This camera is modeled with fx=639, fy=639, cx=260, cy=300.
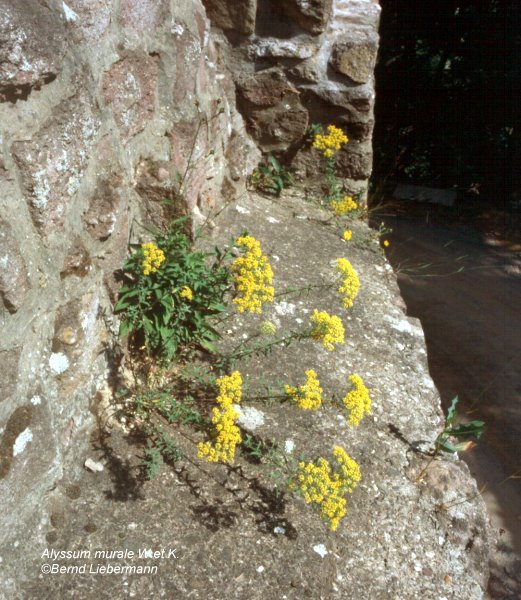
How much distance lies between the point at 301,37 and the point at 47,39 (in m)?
2.25

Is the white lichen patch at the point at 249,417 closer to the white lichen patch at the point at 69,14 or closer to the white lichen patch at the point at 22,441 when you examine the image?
the white lichen patch at the point at 22,441

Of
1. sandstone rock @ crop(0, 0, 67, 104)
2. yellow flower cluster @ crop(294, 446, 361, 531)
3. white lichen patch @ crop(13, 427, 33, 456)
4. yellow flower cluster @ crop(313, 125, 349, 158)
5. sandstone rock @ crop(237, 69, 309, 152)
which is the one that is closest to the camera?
sandstone rock @ crop(0, 0, 67, 104)

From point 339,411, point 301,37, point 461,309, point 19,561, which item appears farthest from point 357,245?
point 19,561

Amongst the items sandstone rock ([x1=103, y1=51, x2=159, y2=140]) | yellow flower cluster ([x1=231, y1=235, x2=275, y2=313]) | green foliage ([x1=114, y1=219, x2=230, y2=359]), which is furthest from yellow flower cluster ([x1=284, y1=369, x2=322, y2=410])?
sandstone rock ([x1=103, y1=51, x2=159, y2=140])

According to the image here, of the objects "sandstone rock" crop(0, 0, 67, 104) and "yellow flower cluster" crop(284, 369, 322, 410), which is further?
"yellow flower cluster" crop(284, 369, 322, 410)

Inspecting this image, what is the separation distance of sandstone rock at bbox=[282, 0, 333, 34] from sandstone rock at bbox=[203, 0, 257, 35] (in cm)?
21

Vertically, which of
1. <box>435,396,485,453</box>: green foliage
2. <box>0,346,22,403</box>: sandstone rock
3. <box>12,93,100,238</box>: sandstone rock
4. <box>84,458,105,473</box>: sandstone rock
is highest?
<box>12,93,100,238</box>: sandstone rock

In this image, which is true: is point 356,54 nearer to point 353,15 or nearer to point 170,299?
point 353,15

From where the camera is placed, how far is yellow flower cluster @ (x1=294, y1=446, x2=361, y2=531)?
1.92 meters

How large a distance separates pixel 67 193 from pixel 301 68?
224 centimetres

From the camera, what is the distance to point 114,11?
2.02 meters

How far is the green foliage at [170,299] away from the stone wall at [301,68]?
158 cm

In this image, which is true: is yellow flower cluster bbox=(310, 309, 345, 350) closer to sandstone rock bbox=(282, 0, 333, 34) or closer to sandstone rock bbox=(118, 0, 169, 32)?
sandstone rock bbox=(118, 0, 169, 32)

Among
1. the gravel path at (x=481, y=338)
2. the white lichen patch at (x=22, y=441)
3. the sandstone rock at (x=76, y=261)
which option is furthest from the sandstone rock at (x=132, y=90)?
the gravel path at (x=481, y=338)
